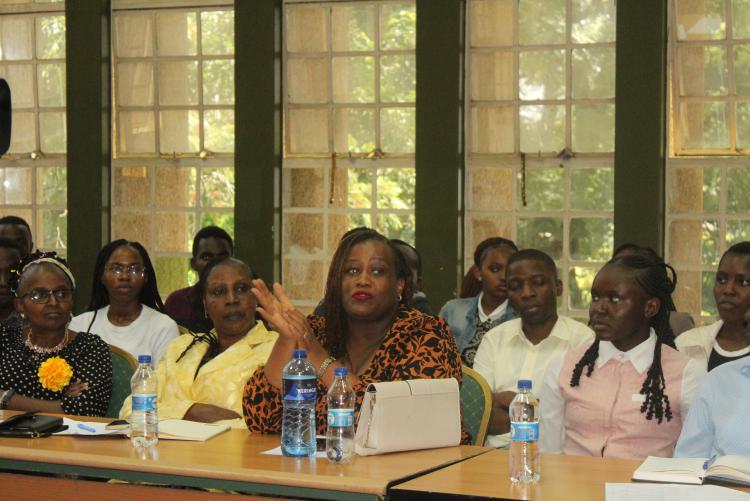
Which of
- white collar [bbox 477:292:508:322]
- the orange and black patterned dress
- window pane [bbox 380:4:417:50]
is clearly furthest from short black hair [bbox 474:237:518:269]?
the orange and black patterned dress

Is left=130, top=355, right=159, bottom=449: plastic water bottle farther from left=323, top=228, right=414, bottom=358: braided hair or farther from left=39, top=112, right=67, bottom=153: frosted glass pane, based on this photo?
left=39, top=112, right=67, bottom=153: frosted glass pane

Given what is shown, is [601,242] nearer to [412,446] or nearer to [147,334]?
[147,334]

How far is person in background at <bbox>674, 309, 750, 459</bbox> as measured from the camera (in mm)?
3271

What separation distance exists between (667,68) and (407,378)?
392 centimetres

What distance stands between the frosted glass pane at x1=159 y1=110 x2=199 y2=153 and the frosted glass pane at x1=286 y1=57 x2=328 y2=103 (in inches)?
29.4

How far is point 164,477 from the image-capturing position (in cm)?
319

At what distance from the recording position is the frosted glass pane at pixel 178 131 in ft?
25.9

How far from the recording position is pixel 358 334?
3918 millimetres

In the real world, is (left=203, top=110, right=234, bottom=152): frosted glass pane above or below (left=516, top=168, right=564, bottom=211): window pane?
above

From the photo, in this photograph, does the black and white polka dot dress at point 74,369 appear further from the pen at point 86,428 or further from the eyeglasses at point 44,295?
the pen at point 86,428

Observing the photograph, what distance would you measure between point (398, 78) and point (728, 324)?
10.6 ft

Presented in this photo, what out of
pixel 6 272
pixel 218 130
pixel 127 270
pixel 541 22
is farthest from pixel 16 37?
pixel 541 22

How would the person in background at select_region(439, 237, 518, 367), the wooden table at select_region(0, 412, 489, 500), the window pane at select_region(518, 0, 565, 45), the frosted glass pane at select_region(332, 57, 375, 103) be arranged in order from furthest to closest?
the frosted glass pane at select_region(332, 57, 375, 103)
the window pane at select_region(518, 0, 565, 45)
the person in background at select_region(439, 237, 518, 367)
the wooden table at select_region(0, 412, 489, 500)

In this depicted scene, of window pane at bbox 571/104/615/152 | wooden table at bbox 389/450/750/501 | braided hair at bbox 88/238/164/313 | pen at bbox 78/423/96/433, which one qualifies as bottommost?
pen at bbox 78/423/96/433
